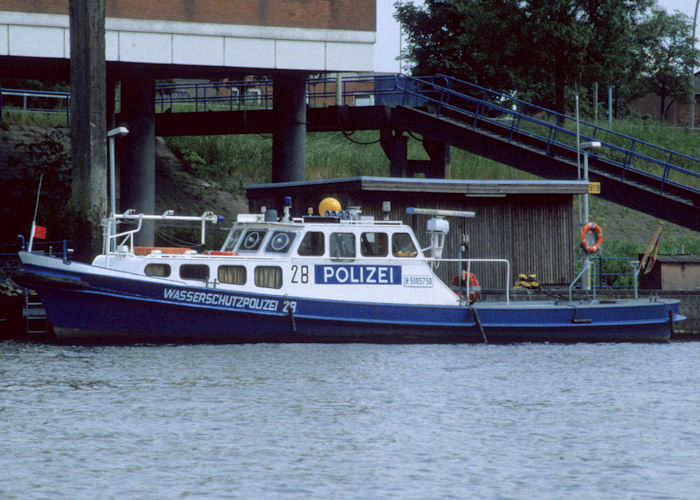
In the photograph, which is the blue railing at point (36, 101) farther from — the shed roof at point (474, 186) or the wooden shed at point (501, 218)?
the shed roof at point (474, 186)

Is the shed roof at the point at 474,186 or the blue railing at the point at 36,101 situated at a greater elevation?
the blue railing at the point at 36,101

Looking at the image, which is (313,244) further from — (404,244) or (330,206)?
(404,244)

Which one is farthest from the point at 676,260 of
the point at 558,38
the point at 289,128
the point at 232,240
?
the point at 558,38

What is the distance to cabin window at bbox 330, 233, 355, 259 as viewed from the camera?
23000 mm

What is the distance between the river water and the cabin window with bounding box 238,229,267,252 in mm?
2188

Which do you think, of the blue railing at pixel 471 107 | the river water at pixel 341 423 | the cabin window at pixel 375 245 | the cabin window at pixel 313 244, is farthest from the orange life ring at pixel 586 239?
the cabin window at pixel 313 244

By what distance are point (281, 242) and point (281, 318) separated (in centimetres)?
167

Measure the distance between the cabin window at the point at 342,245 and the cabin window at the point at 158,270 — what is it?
3.47 meters

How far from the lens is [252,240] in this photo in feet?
76.7

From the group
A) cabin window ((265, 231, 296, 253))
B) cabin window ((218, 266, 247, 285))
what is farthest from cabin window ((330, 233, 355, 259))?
cabin window ((218, 266, 247, 285))

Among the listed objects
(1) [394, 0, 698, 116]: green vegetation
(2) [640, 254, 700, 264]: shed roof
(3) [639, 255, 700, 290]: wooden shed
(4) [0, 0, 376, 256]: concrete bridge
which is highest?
(1) [394, 0, 698, 116]: green vegetation

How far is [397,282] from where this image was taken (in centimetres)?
2322

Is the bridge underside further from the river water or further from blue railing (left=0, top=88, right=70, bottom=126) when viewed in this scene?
the river water

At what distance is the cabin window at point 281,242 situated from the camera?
902 inches
